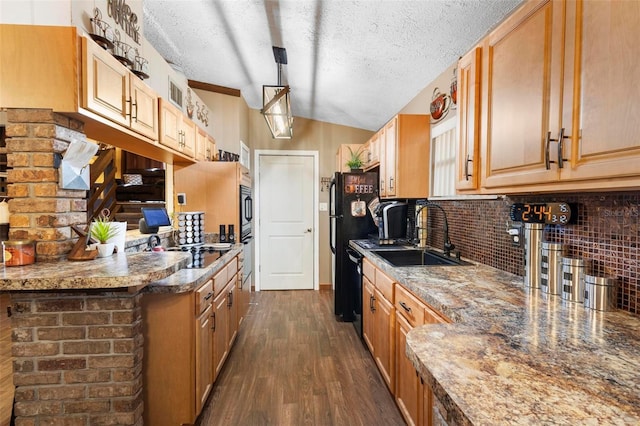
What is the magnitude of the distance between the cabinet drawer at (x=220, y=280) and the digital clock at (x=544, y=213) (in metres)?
1.88

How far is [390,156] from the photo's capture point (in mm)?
2992

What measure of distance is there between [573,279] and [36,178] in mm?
2433

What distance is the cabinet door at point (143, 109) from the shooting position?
1.91 metres

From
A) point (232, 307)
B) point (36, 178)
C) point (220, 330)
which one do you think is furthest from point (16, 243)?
point (232, 307)

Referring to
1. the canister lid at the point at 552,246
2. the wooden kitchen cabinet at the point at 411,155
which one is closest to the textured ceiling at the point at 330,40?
the wooden kitchen cabinet at the point at 411,155

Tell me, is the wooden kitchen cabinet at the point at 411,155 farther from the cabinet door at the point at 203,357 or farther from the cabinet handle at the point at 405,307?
the cabinet door at the point at 203,357

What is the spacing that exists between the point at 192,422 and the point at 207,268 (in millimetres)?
850

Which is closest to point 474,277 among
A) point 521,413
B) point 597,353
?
point 597,353

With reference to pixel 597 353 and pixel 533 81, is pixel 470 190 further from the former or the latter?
pixel 597 353

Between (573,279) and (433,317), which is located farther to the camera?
(433,317)

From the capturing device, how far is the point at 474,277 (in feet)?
5.40

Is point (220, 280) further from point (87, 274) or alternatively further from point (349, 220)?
point (349, 220)

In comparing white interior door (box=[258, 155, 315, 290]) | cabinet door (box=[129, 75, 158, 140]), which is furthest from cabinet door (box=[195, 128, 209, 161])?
white interior door (box=[258, 155, 315, 290])

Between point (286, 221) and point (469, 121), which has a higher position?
point (469, 121)
